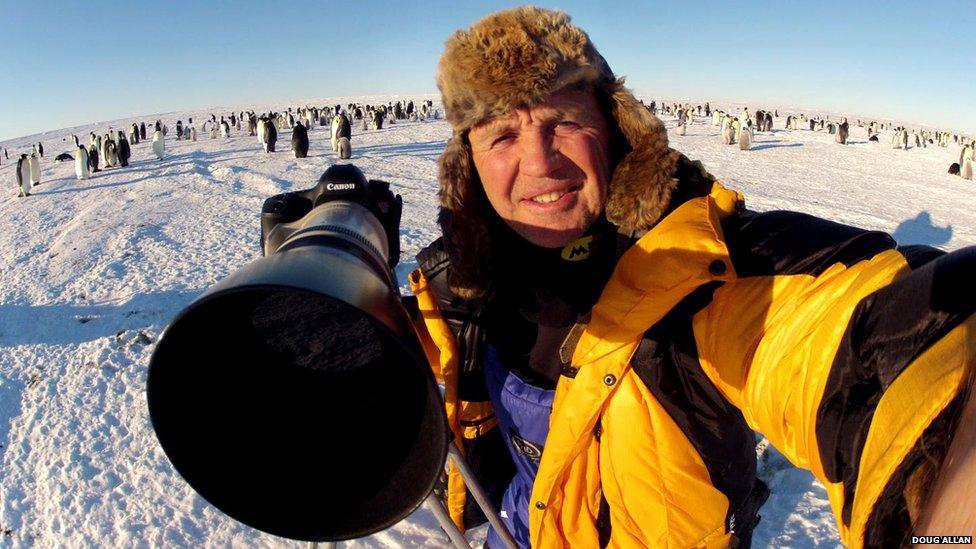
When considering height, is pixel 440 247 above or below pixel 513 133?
A: below

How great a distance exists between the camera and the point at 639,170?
52.2 inches

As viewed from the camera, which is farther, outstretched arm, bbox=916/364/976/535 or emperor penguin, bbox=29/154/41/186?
emperor penguin, bbox=29/154/41/186

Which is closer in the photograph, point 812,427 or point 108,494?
point 812,427

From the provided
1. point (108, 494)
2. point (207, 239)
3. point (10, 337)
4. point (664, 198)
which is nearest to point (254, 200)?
point (207, 239)

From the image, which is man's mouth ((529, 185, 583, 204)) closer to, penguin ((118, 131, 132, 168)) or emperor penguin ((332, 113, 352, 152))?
emperor penguin ((332, 113, 352, 152))

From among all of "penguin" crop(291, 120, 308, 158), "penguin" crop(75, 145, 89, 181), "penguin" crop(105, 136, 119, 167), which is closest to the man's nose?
"penguin" crop(291, 120, 308, 158)

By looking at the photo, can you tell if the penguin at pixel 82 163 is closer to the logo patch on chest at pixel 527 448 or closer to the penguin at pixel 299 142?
the penguin at pixel 299 142

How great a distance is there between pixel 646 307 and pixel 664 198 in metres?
0.28

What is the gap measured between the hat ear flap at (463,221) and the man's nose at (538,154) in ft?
0.71

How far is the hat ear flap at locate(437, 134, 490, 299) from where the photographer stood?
57.5 inches

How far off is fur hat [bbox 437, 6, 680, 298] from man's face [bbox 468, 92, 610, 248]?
4 cm

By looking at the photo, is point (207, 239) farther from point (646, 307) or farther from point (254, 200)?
point (646, 307)

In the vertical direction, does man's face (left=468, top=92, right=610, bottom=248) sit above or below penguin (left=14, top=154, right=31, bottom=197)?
above

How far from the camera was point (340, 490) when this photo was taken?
2.62 ft
